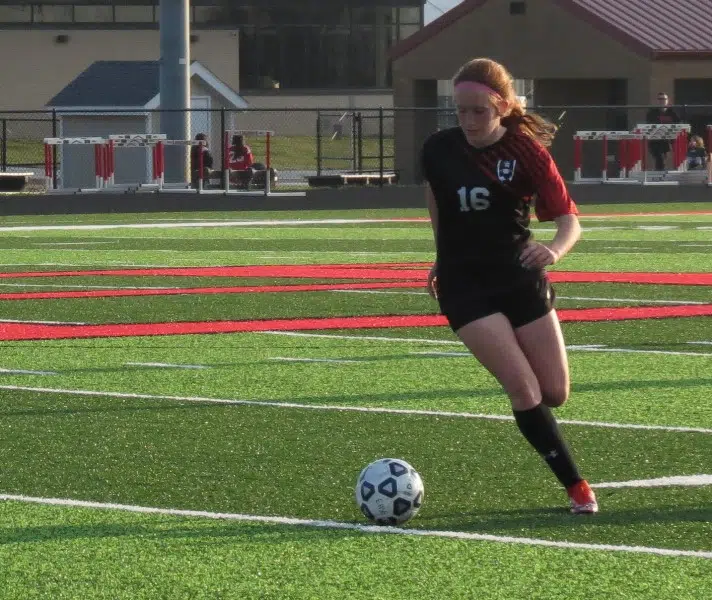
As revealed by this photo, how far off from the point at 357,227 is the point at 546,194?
2102 cm

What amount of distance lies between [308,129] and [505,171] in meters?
62.8

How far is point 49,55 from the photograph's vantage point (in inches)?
2729

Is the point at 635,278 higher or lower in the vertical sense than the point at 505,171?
lower

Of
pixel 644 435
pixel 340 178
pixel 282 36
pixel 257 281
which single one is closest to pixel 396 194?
pixel 340 178

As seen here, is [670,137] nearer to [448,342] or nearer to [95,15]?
[448,342]

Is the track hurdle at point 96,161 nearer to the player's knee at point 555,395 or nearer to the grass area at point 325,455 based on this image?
the grass area at point 325,455

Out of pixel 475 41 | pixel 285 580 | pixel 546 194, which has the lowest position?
pixel 285 580

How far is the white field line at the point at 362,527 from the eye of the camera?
20.1ft

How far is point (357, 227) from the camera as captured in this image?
90.8 feet

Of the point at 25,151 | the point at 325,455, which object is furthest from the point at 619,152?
the point at 325,455

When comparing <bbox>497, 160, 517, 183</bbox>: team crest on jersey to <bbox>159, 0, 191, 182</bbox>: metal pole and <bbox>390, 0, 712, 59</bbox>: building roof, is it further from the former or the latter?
<bbox>390, 0, 712, 59</bbox>: building roof

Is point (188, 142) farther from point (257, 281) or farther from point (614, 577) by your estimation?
point (614, 577)

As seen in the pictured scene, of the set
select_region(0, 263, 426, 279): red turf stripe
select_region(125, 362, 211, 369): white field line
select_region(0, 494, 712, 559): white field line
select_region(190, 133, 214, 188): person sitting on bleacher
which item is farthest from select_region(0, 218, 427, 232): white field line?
select_region(0, 494, 712, 559): white field line

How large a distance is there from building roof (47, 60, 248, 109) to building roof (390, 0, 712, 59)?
7446 millimetres
